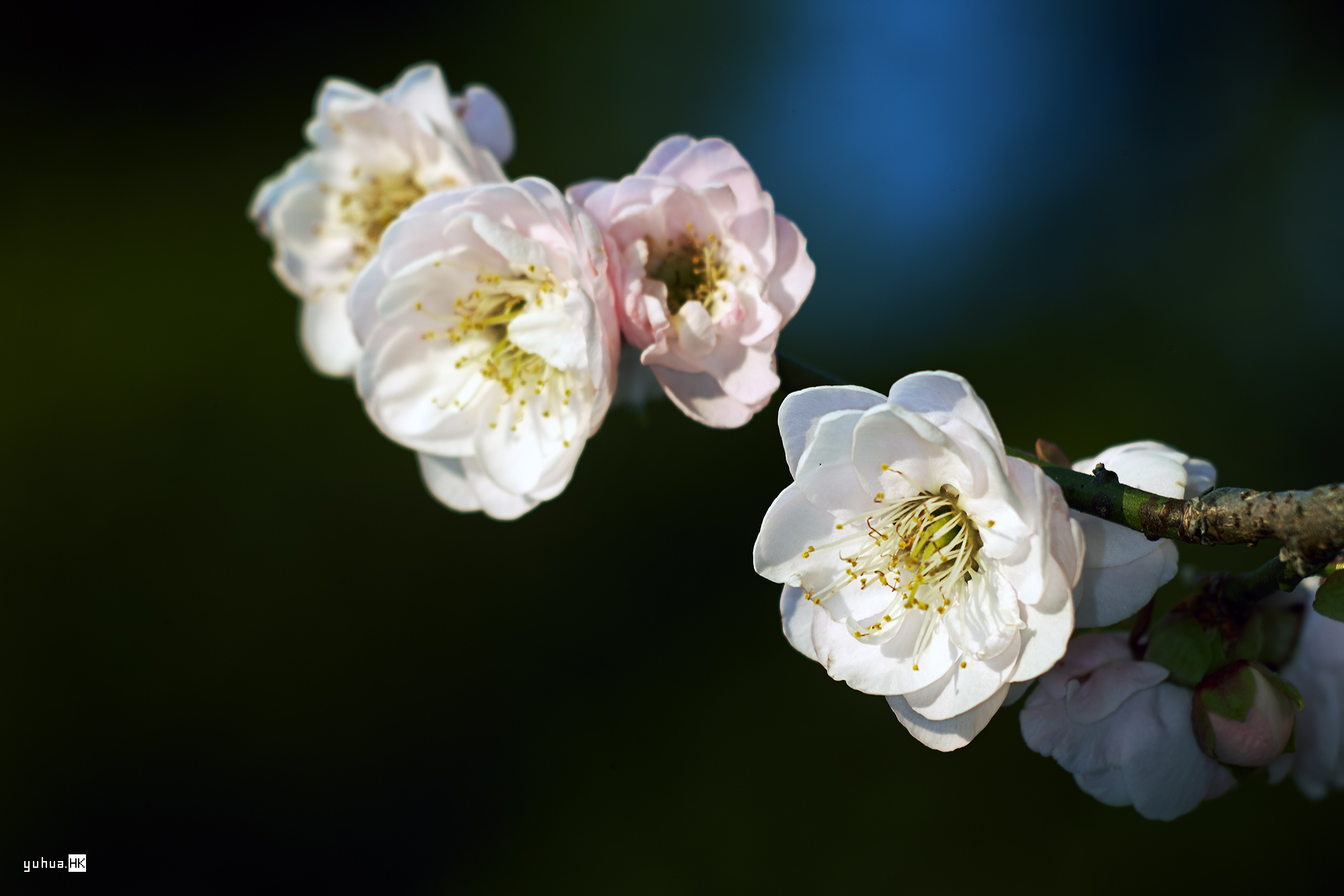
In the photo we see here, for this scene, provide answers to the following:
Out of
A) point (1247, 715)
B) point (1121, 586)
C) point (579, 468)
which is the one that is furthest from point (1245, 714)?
point (579, 468)

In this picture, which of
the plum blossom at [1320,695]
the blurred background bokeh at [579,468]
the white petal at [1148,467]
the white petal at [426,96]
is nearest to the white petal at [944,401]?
the white petal at [1148,467]

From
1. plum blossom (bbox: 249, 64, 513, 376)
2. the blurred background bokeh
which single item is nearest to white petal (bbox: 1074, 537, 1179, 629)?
plum blossom (bbox: 249, 64, 513, 376)

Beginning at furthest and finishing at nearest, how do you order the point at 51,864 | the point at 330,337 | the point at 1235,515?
1. the point at 51,864
2. the point at 330,337
3. the point at 1235,515

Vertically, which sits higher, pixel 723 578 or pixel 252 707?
pixel 723 578

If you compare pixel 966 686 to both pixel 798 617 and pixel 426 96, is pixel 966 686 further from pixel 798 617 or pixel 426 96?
pixel 426 96

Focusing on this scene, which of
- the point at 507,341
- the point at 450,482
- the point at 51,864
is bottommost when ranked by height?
the point at 51,864

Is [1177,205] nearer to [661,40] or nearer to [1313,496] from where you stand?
[661,40]

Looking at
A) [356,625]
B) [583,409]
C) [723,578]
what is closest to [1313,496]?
[583,409]

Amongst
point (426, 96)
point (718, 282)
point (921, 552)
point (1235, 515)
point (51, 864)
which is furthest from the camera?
point (51, 864)
